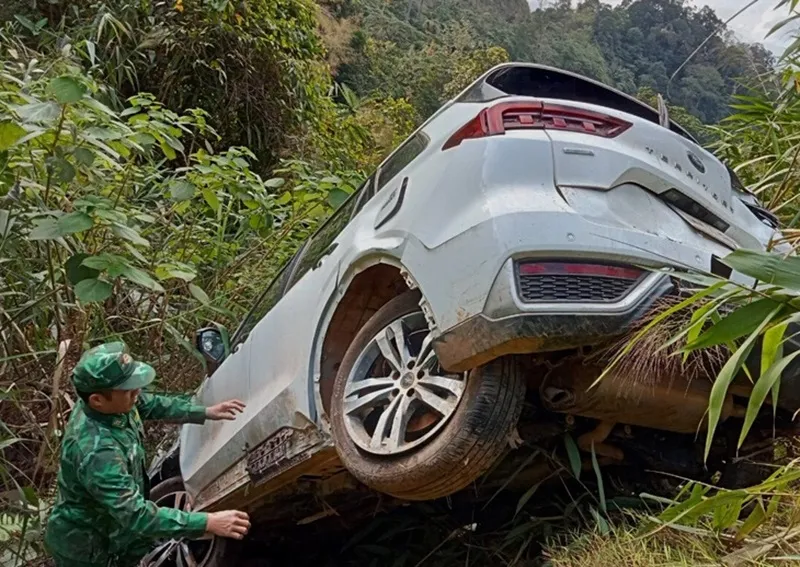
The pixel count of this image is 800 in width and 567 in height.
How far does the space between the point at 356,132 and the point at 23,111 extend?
642 centimetres

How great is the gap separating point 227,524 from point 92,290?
1.38 meters

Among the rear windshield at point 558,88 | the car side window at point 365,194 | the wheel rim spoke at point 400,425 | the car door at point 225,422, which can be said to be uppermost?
the rear windshield at point 558,88

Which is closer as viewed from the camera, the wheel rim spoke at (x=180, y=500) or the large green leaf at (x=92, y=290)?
the large green leaf at (x=92, y=290)

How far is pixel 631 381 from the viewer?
7.14ft

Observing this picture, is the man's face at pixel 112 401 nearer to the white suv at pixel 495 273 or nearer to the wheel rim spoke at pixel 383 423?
the white suv at pixel 495 273

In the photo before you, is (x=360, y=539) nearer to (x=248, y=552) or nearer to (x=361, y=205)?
(x=248, y=552)

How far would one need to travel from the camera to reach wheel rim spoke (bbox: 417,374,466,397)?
226 centimetres

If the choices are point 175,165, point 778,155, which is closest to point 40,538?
point 778,155

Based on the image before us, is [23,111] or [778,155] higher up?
[23,111]

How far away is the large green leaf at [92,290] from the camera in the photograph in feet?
11.3

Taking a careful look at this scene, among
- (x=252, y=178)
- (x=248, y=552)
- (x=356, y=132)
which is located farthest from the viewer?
(x=356, y=132)

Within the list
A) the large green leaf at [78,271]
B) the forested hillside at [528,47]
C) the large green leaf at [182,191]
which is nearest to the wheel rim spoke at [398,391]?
the forested hillside at [528,47]

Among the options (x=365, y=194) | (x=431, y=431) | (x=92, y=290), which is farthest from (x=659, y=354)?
(x=92, y=290)

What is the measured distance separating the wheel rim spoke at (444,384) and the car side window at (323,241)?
33.1 inches
